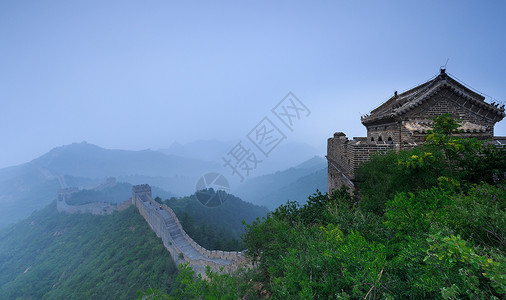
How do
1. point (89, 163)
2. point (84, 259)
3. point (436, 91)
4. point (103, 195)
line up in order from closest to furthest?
1. point (436, 91)
2. point (84, 259)
3. point (103, 195)
4. point (89, 163)

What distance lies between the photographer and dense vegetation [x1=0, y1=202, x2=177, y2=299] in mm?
18781

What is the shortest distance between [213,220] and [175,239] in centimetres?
1723

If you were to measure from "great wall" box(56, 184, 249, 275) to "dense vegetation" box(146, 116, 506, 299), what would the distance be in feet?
17.3

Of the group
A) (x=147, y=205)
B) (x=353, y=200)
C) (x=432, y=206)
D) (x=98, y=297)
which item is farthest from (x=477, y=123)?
(x=147, y=205)

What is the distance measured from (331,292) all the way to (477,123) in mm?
8286

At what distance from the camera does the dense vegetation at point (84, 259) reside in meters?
18.8

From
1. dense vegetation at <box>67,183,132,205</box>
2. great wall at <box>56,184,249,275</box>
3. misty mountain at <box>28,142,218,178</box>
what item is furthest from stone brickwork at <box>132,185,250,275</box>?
A: misty mountain at <box>28,142,218,178</box>

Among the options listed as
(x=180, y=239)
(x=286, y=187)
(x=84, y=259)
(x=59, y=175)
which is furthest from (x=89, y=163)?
(x=180, y=239)

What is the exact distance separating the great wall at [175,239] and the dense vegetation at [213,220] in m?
1.76

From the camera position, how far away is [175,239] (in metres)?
20.2

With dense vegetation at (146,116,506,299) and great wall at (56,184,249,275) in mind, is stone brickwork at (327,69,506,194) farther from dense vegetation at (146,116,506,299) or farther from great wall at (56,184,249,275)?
great wall at (56,184,249,275)

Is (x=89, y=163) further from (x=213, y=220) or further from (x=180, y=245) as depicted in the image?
(x=180, y=245)

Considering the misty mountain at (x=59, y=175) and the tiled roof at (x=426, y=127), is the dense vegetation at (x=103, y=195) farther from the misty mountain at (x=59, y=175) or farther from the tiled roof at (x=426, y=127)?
the tiled roof at (x=426, y=127)

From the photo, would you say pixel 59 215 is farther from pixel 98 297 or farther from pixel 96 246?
pixel 98 297
